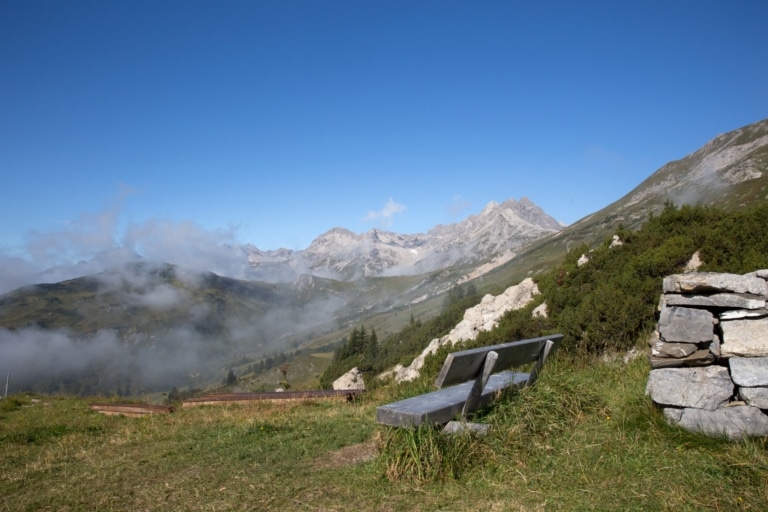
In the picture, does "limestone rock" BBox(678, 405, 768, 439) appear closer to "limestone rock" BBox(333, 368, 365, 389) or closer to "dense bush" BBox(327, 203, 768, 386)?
"dense bush" BBox(327, 203, 768, 386)

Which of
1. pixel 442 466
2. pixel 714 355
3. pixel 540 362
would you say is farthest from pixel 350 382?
pixel 714 355

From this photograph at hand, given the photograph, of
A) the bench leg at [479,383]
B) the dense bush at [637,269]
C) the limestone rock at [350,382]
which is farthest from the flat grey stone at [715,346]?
the limestone rock at [350,382]

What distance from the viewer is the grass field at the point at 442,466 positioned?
195 inches

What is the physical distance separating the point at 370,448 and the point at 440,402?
59.4 inches

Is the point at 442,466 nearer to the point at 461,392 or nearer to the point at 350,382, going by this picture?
the point at 461,392

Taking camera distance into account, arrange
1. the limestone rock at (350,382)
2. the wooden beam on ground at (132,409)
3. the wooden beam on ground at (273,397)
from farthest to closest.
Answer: the limestone rock at (350,382) → the wooden beam on ground at (273,397) → the wooden beam on ground at (132,409)

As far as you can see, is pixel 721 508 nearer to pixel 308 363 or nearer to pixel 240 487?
pixel 240 487

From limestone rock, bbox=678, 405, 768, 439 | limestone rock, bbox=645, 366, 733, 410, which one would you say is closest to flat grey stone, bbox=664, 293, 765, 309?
limestone rock, bbox=645, 366, 733, 410

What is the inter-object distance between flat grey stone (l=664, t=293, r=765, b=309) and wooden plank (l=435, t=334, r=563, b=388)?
2.09 metres

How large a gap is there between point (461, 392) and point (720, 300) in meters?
3.74

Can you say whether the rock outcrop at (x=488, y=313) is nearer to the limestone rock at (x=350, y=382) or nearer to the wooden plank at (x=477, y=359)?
the limestone rock at (x=350, y=382)

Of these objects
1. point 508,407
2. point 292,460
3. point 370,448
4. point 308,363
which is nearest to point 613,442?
point 508,407

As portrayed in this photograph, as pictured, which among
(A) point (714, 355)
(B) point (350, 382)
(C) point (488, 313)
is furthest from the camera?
(B) point (350, 382)

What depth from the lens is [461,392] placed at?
7.34 m
